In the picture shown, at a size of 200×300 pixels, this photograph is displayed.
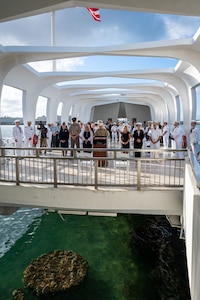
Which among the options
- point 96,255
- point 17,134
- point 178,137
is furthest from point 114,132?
point 96,255

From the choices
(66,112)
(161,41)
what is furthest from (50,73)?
(66,112)

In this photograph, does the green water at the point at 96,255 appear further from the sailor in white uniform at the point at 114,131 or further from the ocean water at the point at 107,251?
the sailor in white uniform at the point at 114,131

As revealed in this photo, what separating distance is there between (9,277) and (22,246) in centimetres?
189

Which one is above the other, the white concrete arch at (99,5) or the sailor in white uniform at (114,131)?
the white concrete arch at (99,5)

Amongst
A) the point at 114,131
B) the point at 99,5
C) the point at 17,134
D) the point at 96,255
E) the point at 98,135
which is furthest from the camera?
the point at 114,131

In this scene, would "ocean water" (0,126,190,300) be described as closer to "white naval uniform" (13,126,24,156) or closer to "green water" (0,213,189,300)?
"green water" (0,213,189,300)

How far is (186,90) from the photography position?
50.8 feet

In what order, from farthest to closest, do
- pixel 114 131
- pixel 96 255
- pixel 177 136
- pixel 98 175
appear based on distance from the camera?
pixel 114 131
pixel 177 136
pixel 96 255
pixel 98 175

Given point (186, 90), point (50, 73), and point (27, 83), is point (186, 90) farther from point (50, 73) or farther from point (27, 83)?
point (27, 83)

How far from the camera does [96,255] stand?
30.6ft

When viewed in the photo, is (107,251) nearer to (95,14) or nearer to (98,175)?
(98,175)

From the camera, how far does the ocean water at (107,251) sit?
7.59 m

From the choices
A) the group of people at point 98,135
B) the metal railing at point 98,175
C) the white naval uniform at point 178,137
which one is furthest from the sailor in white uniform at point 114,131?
the metal railing at point 98,175

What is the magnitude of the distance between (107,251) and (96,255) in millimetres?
497
